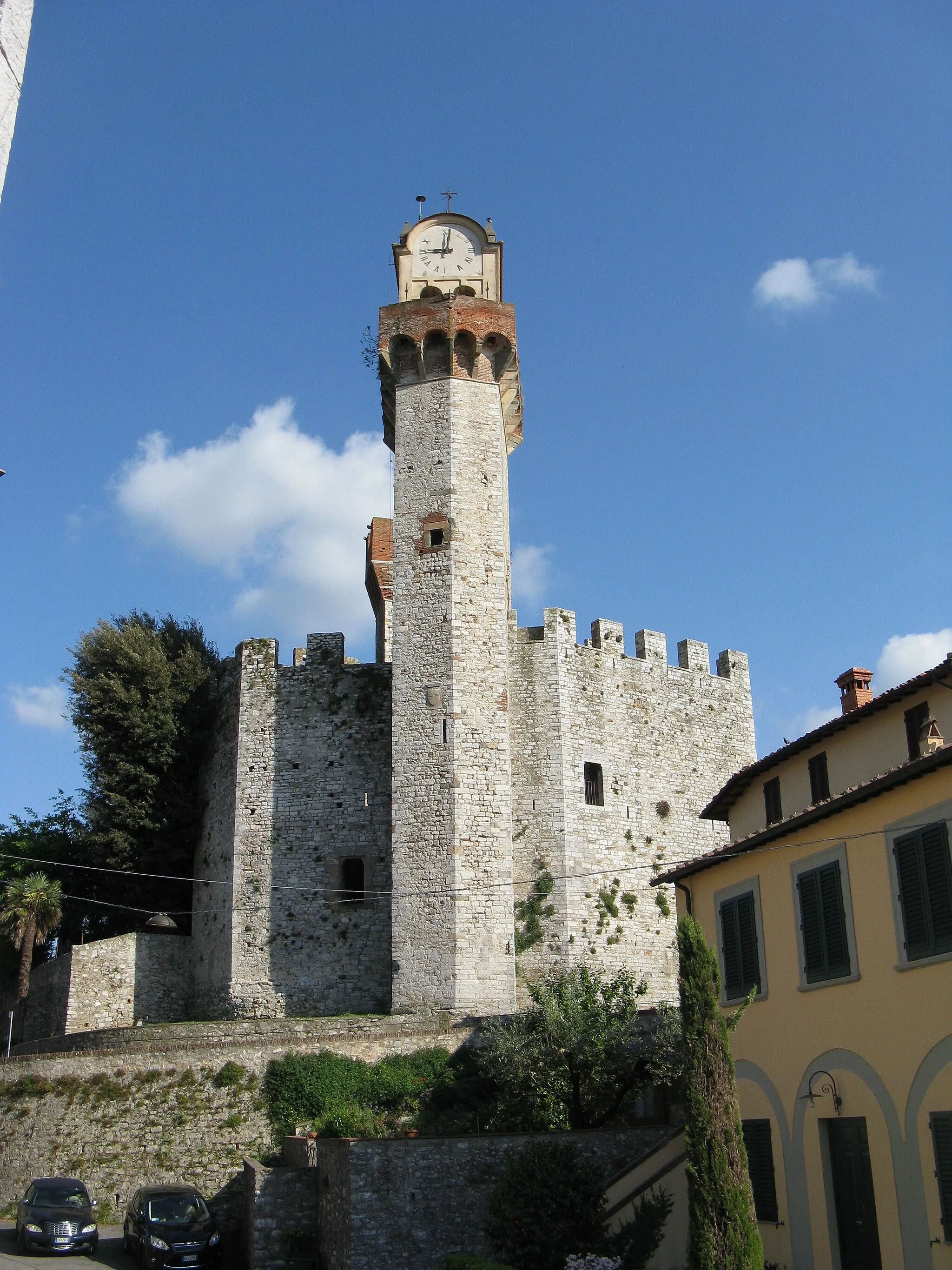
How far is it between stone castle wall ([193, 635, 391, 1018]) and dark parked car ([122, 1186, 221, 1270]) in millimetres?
9226

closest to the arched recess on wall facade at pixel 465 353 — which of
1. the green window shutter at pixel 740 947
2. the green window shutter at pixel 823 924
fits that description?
the green window shutter at pixel 740 947

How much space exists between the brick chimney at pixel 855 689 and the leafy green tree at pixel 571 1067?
6288 mm

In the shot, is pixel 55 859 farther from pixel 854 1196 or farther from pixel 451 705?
pixel 854 1196

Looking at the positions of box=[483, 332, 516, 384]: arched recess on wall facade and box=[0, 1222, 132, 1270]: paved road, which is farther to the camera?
box=[483, 332, 516, 384]: arched recess on wall facade

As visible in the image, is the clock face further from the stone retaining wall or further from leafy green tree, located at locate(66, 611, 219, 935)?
the stone retaining wall

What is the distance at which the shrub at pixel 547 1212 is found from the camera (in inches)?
594

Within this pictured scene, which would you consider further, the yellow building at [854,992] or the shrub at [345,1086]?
the shrub at [345,1086]

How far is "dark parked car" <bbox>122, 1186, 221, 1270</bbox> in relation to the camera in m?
17.3

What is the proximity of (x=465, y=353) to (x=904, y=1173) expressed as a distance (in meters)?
22.4

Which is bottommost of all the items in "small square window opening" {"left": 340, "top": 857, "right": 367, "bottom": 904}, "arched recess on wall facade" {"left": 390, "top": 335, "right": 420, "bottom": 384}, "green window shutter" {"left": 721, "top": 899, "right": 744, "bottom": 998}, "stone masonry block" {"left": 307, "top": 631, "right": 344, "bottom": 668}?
"green window shutter" {"left": 721, "top": 899, "right": 744, "bottom": 998}

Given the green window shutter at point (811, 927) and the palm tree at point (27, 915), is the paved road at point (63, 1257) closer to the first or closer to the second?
the green window shutter at point (811, 927)

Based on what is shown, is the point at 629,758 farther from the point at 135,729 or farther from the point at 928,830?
the point at 928,830

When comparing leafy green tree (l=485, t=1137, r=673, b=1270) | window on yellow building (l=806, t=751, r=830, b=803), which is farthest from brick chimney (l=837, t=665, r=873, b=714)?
leafy green tree (l=485, t=1137, r=673, b=1270)

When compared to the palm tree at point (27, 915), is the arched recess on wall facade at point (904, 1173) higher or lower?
lower
